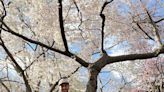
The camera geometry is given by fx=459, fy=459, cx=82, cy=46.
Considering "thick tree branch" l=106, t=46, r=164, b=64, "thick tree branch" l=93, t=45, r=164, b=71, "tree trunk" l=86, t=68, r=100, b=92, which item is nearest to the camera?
"tree trunk" l=86, t=68, r=100, b=92

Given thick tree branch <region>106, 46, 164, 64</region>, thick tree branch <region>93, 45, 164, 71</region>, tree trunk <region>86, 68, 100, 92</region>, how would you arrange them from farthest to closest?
thick tree branch <region>106, 46, 164, 64</region>, thick tree branch <region>93, 45, 164, 71</region>, tree trunk <region>86, 68, 100, 92</region>

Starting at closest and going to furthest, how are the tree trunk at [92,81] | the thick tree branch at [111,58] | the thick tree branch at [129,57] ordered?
the tree trunk at [92,81]
the thick tree branch at [111,58]
the thick tree branch at [129,57]

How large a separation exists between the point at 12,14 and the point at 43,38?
5.59 feet

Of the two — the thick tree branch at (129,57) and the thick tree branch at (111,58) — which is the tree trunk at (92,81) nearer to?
the thick tree branch at (111,58)

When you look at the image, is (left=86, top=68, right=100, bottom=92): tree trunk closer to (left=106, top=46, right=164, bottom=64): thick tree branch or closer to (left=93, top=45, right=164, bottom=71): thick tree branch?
(left=93, top=45, right=164, bottom=71): thick tree branch

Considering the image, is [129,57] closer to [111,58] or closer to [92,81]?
[111,58]

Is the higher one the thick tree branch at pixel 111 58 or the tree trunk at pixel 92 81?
the thick tree branch at pixel 111 58

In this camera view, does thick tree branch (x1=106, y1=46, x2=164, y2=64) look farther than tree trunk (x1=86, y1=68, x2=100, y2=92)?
Yes

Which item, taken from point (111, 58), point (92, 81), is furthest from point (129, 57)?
point (92, 81)

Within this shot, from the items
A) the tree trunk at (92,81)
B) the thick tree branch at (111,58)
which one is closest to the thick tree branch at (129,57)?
the thick tree branch at (111,58)

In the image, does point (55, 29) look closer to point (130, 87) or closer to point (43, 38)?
point (43, 38)

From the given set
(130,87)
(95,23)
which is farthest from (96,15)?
(130,87)

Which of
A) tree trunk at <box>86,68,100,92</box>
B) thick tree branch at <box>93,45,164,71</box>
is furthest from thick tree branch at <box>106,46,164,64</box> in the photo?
tree trunk at <box>86,68,100,92</box>

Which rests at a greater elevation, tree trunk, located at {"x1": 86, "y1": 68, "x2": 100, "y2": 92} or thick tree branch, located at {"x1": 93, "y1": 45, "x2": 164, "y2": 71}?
thick tree branch, located at {"x1": 93, "y1": 45, "x2": 164, "y2": 71}
